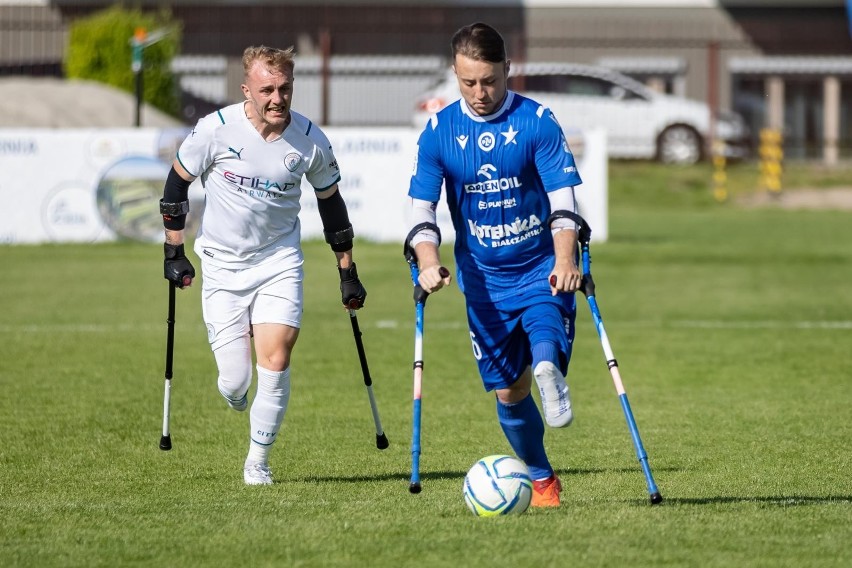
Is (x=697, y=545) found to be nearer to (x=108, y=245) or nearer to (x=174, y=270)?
(x=174, y=270)

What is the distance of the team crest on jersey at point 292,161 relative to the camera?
7.36 metres

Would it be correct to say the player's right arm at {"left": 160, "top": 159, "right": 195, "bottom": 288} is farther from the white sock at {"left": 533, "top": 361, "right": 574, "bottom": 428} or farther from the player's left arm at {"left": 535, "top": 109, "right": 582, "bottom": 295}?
the white sock at {"left": 533, "top": 361, "right": 574, "bottom": 428}

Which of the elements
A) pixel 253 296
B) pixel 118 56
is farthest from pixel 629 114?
pixel 253 296

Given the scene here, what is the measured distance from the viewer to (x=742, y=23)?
4075cm

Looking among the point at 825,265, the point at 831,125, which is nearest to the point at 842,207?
the point at 831,125

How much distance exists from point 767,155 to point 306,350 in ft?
74.3

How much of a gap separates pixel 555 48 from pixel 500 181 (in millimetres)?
28877

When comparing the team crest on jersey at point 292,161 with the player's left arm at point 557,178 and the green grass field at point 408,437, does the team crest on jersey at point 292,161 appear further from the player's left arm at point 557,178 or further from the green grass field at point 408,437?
the green grass field at point 408,437

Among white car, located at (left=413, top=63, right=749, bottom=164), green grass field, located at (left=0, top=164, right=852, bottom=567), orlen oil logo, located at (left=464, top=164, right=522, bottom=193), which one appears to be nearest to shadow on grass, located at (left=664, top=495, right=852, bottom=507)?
green grass field, located at (left=0, top=164, right=852, bottom=567)

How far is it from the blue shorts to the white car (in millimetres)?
24599

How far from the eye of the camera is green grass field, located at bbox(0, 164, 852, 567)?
5828 millimetres

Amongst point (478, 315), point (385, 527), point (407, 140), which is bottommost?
point (385, 527)

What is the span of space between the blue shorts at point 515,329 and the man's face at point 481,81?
0.89 m

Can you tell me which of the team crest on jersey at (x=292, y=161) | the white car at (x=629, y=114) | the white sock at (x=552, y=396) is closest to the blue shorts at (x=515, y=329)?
the white sock at (x=552, y=396)
